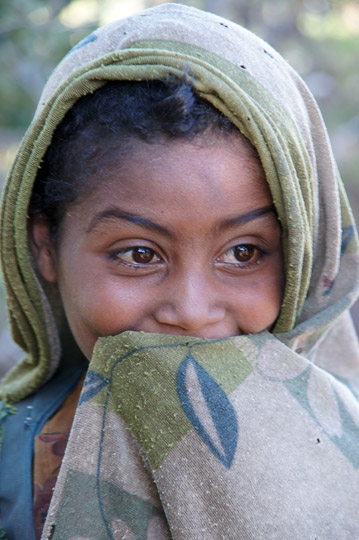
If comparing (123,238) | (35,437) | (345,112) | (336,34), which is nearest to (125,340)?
(123,238)

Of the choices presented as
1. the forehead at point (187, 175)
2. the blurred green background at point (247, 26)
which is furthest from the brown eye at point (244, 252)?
the blurred green background at point (247, 26)

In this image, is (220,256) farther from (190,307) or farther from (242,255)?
(190,307)

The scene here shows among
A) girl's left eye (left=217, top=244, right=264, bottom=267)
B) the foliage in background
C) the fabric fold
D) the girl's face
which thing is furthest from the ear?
the foliage in background

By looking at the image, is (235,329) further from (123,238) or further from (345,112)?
(345,112)

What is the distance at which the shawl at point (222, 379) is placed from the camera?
1.15 metres

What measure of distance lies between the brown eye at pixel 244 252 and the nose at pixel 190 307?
0.13 m

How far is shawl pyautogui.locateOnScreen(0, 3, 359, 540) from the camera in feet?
3.76

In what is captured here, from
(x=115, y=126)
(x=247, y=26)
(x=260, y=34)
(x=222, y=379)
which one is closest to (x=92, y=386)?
(x=222, y=379)

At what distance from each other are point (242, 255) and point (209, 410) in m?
0.40

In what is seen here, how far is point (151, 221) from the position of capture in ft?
4.17

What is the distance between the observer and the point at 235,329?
1360 millimetres

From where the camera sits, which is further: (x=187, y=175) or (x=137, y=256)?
(x=137, y=256)

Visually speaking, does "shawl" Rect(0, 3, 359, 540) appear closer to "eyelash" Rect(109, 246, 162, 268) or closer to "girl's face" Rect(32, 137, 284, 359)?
"girl's face" Rect(32, 137, 284, 359)

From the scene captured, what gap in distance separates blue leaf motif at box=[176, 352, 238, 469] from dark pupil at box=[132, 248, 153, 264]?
0.85 ft
